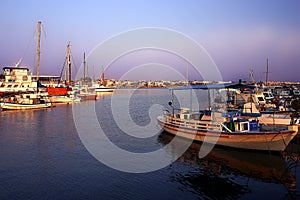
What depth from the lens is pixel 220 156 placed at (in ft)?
50.3

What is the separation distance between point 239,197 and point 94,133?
1516 centimetres

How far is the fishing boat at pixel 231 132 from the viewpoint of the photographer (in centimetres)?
1477

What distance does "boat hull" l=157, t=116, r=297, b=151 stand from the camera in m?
14.6

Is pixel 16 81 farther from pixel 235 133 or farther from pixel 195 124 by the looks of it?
pixel 235 133

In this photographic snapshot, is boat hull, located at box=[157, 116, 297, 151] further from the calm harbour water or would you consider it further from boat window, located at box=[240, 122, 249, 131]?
boat window, located at box=[240, 122, 249, 131]

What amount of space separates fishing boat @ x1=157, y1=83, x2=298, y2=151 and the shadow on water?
0.54 m

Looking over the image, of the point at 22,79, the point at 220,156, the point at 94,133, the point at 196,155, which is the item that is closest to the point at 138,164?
the point at 196,155

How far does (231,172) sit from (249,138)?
3.31m

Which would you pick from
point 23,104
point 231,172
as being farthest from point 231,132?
point 23,104

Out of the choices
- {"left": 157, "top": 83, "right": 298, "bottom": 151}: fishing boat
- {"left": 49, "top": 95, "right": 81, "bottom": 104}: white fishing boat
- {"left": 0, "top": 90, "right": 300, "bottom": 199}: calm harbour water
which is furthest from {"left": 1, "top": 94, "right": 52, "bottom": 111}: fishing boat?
{"left": 157, "top": 83, "right": 298, "bottom": 151}: fishing boat

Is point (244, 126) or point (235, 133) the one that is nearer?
point (235, 133)

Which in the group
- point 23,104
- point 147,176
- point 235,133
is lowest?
point 147,176

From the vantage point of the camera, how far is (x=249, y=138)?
15391 millimetres

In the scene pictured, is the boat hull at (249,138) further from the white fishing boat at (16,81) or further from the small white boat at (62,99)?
the white fishing boat at (16,81)
